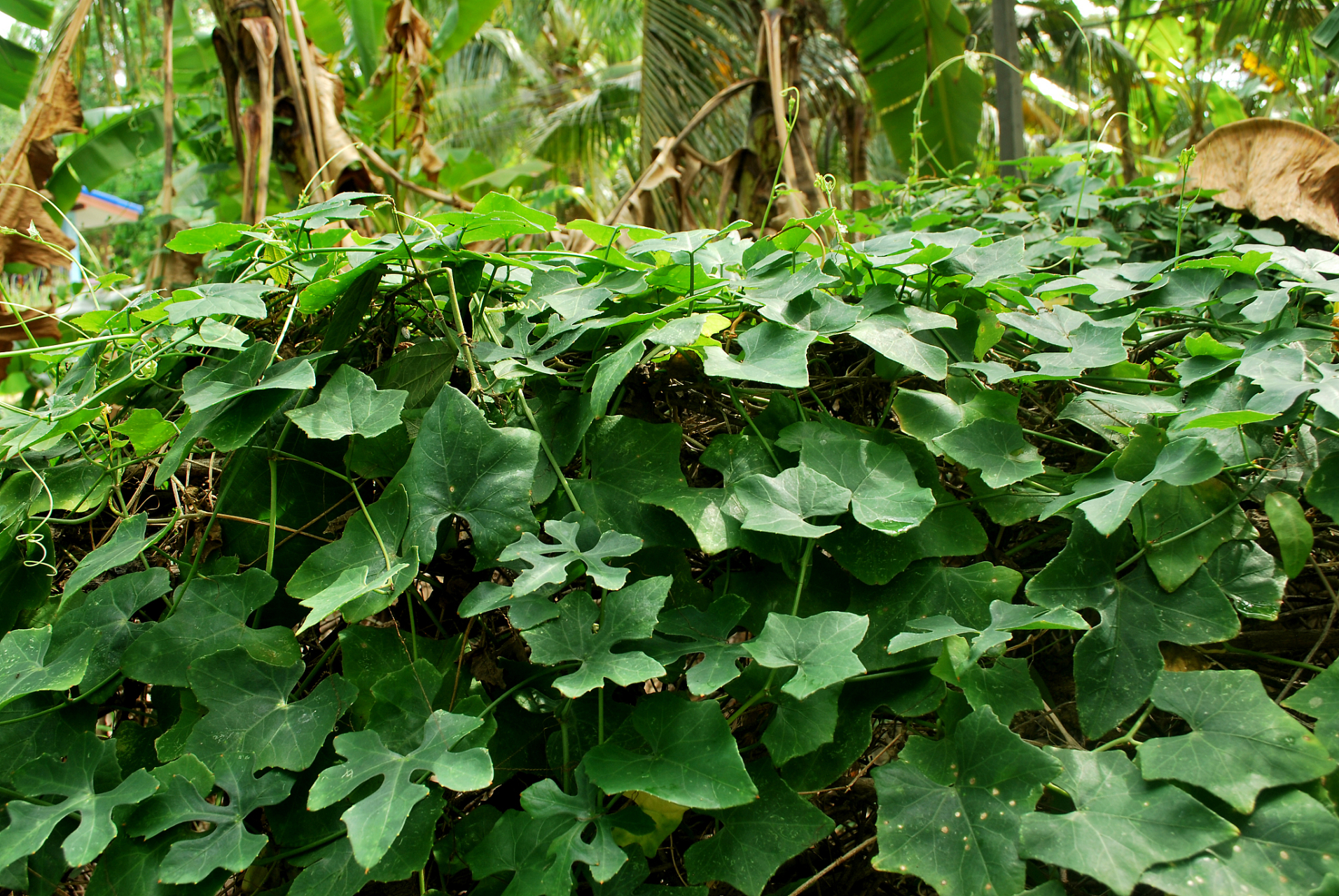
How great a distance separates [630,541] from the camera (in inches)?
21.1

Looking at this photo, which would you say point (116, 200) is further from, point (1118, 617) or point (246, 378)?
point (1118, 617)

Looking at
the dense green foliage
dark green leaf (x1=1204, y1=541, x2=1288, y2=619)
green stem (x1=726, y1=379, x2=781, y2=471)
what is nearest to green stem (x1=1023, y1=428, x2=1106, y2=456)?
the dense green foliage

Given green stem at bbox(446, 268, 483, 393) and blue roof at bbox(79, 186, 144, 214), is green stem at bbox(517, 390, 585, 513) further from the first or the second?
blue roof at bbox(79, 186, 144, 214)

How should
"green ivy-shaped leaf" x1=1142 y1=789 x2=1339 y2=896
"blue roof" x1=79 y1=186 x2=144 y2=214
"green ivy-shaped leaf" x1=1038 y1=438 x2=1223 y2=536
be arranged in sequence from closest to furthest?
1. "green ivy-shaped leaf" x1=1142 y1=789 x2=1339 y2=896
2. "green ivy-shaped leaf" x1=1038 y1=438 x2=1223 y2=536
3. "blue roof" x1=79 y1=186 x2=144 y2=214

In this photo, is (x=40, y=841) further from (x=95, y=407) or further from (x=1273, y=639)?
(x=1273, y=639)

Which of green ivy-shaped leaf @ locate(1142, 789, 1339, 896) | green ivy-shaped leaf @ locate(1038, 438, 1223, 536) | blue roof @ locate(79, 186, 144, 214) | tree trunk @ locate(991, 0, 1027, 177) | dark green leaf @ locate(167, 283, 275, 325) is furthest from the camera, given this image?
blue roof @ locate(79, 186, 144, 214)

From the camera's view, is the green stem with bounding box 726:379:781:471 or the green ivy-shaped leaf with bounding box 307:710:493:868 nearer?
the green ivy-shaped leaf with bounding box 307:710:493:868

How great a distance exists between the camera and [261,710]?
0.57m

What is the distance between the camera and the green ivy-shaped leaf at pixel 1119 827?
44cm

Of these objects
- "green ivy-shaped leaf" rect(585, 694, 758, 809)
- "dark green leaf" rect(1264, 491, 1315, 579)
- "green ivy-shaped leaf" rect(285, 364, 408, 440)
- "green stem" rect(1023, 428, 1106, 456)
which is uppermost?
"green ivy-shaped leaf" rect(285, 364, 408, 440)

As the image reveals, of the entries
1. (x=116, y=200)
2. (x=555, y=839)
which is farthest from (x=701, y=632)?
(x=116, y=200)

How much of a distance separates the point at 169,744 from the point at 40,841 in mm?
85

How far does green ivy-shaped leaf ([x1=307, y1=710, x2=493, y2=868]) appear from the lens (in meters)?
0.45

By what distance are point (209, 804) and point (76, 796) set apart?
0.11m
